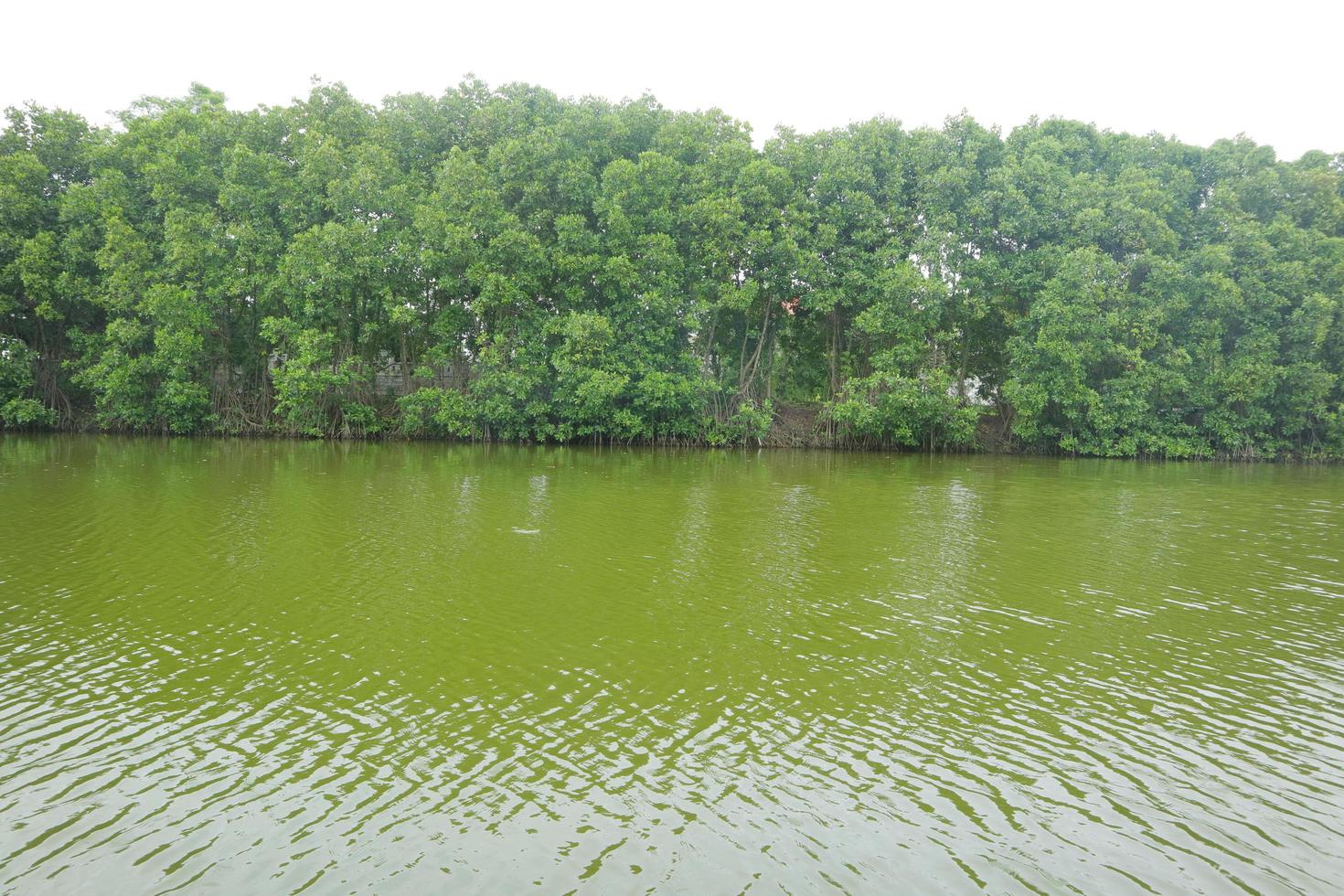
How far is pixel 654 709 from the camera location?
592 cm

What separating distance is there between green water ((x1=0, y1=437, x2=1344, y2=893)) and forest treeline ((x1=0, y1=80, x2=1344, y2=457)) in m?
20.5

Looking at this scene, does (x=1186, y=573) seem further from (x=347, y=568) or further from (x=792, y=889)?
(x=347, y=568)

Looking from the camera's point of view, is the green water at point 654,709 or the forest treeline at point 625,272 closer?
the green water at point 654,709

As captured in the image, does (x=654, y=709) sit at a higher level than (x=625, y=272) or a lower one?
lower

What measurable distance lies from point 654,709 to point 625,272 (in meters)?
27.5

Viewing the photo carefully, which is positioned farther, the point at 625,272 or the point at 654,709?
the point at 625,272

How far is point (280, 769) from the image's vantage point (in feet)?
15.9

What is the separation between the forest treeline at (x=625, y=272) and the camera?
1242 inches

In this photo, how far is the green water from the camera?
4.14 metres

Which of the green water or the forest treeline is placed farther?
the forest treeline

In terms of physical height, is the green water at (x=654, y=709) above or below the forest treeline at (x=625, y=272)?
below

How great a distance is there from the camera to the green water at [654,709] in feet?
13.6

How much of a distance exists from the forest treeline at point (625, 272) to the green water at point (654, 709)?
2046 cm

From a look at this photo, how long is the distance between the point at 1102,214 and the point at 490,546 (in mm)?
30525
